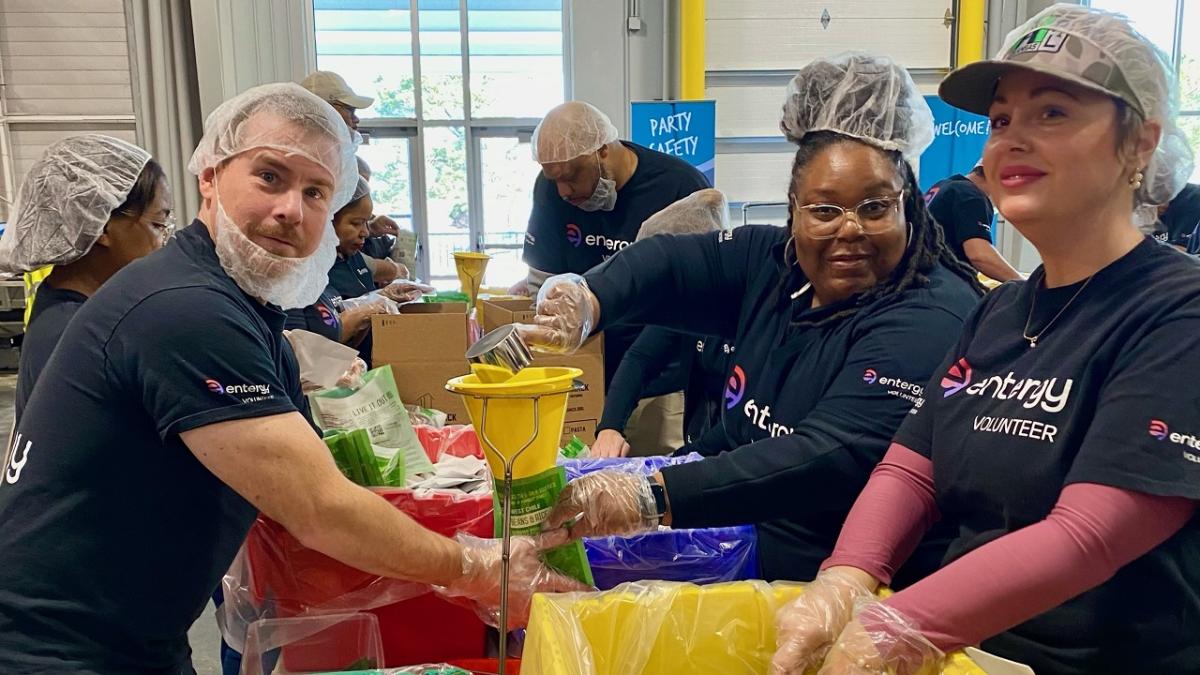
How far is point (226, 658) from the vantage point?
1.62m

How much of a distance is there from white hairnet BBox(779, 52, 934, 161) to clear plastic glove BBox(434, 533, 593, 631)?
0.86m

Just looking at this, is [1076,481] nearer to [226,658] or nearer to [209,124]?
Result: [209,124]

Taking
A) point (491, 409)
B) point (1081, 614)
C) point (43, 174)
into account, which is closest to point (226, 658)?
point (491, 409)

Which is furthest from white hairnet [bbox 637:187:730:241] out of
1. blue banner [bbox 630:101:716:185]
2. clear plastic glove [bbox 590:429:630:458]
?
blue banner [bbox 630:101:716:185]

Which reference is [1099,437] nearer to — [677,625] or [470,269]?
[677,625]

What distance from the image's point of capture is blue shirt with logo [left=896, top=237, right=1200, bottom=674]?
83 cm

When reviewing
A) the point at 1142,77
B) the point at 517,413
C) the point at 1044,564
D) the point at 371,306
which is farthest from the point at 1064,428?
the point at 371,306

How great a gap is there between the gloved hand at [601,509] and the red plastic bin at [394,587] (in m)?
0.32

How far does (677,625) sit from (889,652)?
258mm

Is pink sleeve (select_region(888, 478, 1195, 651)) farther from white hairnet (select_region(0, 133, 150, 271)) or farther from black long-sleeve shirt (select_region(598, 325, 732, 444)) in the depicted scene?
white hairnet (select_region(0, 133, 150, 271))

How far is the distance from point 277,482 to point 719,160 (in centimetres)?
537

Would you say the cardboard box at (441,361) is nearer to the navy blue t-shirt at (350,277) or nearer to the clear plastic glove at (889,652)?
the navy blue t-shirt at (350,277)

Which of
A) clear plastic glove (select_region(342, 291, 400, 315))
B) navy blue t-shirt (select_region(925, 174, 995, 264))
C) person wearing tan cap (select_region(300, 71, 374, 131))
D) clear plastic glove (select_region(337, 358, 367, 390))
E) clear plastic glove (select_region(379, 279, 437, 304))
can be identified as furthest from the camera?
person wearing tan cap (select_region(300, 71, 374, 131))

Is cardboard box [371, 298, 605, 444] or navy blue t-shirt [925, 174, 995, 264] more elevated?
navy blue t-shirt [925, 174, 995, 264]
